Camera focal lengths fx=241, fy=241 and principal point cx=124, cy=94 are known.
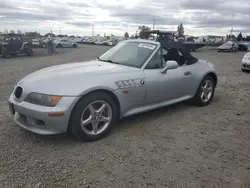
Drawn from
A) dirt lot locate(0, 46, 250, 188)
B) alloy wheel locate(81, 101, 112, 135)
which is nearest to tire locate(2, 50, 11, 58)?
dirt lot locate(0, 46, 250, 188)

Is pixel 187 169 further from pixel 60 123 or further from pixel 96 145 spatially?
pixel 60 123

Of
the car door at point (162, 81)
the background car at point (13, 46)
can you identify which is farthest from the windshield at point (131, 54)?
the background car at point (13, 46)

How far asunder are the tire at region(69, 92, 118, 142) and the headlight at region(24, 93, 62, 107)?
28 centimetres

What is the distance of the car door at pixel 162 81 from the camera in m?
4.05

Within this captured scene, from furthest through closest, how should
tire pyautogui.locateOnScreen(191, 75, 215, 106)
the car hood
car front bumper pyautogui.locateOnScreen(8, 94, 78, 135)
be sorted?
tire pyautogui.locateOnScreen(191, 75, 215, 106) < the car hood < car front bumper pyautogui.locateOnScreen(8, 94, 78, 135)

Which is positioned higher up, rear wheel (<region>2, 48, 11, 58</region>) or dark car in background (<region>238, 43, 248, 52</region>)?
dark car in background (<region>238, 43, 248, 52</region>)

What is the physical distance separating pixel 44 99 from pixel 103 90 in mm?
821

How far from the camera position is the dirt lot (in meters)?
2.68

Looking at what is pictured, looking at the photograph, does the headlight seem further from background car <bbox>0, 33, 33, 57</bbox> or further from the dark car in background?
the dark car in background

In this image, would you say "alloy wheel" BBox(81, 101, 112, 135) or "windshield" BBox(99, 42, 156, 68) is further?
"windshield" BBox(99, 42, 156, 68)

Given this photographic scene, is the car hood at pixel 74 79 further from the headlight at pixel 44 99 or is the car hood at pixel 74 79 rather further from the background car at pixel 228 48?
the background car at pixel 228 48

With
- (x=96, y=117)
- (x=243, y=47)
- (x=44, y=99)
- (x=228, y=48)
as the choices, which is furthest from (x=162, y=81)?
(x=243, y=47)

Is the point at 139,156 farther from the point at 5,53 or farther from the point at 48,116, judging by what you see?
the point at 5,53

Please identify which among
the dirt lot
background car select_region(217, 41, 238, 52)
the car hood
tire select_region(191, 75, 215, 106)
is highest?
background car select_region(217, 41, 238, 52)
